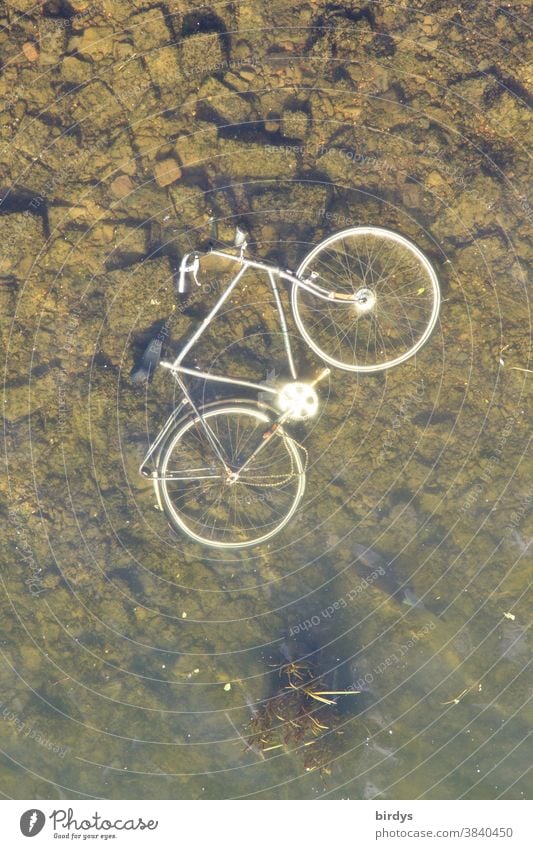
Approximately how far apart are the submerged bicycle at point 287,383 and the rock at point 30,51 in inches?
152

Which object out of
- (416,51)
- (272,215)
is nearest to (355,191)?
(272,215)

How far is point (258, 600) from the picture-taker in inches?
364

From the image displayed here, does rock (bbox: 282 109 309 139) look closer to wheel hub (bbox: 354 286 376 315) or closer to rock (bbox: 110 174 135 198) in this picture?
rock (bbox: 110 174 135 198)

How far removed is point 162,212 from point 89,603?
5.84 meters

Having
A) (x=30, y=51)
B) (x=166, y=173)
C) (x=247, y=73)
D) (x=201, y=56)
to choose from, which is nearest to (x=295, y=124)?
(x=247, y=73)

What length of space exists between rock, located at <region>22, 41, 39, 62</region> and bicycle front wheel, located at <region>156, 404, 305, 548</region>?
5.75 meters

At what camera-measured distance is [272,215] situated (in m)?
9.15

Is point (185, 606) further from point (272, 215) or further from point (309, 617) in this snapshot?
point (272, 215)

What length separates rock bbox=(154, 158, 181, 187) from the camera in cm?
917

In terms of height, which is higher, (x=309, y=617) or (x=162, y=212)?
(x=162, y=212)

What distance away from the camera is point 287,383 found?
8.95 meters
